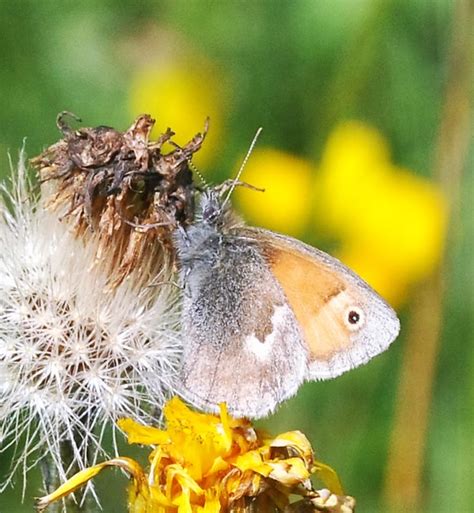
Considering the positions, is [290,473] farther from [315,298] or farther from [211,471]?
[315,298]

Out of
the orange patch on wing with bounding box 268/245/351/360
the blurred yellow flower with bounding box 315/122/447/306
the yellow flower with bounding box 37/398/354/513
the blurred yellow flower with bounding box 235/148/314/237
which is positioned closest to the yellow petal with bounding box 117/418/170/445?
the yellow flower with bounding box 37/398/354/513

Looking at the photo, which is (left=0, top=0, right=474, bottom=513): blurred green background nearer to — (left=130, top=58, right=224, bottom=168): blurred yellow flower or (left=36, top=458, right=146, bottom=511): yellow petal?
(left=130, top=58, right=224, bottom=168): blurred yellow flower

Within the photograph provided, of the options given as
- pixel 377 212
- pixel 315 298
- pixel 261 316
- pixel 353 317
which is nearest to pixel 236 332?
pixel 261 316

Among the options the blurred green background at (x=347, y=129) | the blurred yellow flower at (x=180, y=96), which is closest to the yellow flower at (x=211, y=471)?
the blurred green background at (x=347, y=129)

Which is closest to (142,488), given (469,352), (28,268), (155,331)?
(155,331)

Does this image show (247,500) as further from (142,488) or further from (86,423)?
(86,423)

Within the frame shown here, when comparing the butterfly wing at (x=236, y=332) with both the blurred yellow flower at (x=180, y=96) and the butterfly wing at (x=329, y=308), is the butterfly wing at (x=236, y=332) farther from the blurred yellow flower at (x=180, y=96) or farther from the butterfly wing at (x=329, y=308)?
the blurred yellow flower at (x=180, y=96)
